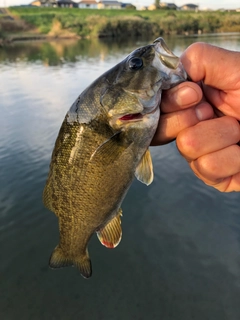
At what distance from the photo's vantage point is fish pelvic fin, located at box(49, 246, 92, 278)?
2.80 meters

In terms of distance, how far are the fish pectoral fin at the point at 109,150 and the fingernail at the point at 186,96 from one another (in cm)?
57

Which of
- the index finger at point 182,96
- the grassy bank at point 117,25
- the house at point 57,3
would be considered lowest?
the grassy bank at point 117,25

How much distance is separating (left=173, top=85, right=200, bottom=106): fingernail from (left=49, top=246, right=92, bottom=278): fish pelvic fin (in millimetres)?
1661

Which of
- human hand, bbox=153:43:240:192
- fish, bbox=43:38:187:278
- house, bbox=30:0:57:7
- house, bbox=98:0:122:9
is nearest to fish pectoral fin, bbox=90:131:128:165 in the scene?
fish, bbox=43:38:187:278

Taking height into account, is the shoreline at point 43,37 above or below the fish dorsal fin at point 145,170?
below

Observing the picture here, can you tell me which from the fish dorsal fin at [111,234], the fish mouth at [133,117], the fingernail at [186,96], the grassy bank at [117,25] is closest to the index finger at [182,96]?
the fingernail at [186,96]

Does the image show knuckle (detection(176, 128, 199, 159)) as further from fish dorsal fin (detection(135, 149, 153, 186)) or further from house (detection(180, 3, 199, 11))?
house (detection(180, 3, 199, 11))

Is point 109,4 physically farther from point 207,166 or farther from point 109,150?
point 109,150

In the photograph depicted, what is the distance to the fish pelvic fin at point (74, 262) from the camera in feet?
9.20

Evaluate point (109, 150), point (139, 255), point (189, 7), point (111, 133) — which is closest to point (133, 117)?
point (111, 133)

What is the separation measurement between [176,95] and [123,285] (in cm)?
401

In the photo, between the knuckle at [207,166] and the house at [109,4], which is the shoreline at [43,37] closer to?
the knuckle at [207,166]

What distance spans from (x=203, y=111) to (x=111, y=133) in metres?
0.93

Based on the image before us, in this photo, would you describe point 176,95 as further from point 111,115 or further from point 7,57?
point 7,57
